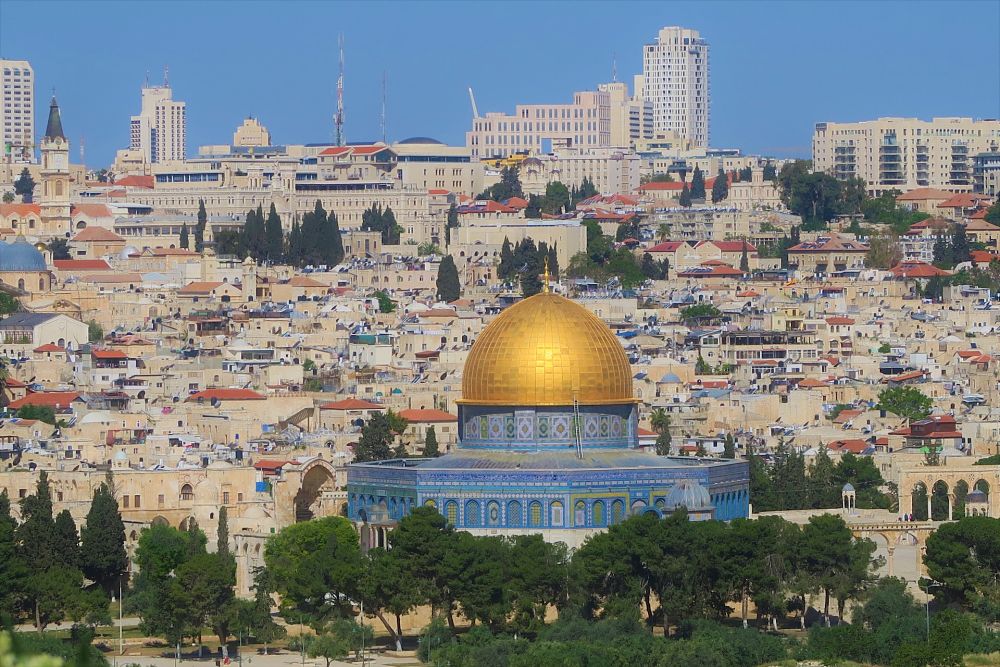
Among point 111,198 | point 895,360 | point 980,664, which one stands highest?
point 111,198

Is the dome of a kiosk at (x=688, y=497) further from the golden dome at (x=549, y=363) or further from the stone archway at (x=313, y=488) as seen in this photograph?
the stone archway at (x=313, y=488)

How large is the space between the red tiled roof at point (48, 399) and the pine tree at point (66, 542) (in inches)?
914

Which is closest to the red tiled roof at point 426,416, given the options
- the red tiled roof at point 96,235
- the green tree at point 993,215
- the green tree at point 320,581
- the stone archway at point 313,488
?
the stone archway at point 313,488

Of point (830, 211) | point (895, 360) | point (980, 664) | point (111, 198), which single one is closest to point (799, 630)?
point (980, 664)

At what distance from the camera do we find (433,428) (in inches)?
2633

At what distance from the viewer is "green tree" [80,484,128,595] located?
4975 cm

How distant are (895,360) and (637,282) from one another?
20050 millimetres

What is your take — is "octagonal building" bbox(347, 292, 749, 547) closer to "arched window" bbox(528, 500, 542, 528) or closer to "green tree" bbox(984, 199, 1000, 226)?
"arched window" bbox(528, 500, 542, 528)

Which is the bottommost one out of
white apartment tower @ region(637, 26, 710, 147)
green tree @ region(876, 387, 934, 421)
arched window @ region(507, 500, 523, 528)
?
arched window @ region(507, 500, 523, 528)

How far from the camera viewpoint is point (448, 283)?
97.9 meters

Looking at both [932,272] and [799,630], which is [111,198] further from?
[799,630]

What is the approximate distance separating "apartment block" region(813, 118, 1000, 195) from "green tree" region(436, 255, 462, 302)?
3390cm

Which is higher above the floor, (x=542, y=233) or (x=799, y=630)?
(x=542, y=233)

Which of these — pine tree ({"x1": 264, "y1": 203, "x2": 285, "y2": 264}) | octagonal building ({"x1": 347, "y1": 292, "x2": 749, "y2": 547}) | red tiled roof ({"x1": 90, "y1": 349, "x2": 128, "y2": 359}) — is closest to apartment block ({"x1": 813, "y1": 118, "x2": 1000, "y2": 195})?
pine tree ({"x1": 264, "y1": 203, "x2": 285, "y2": 264})
